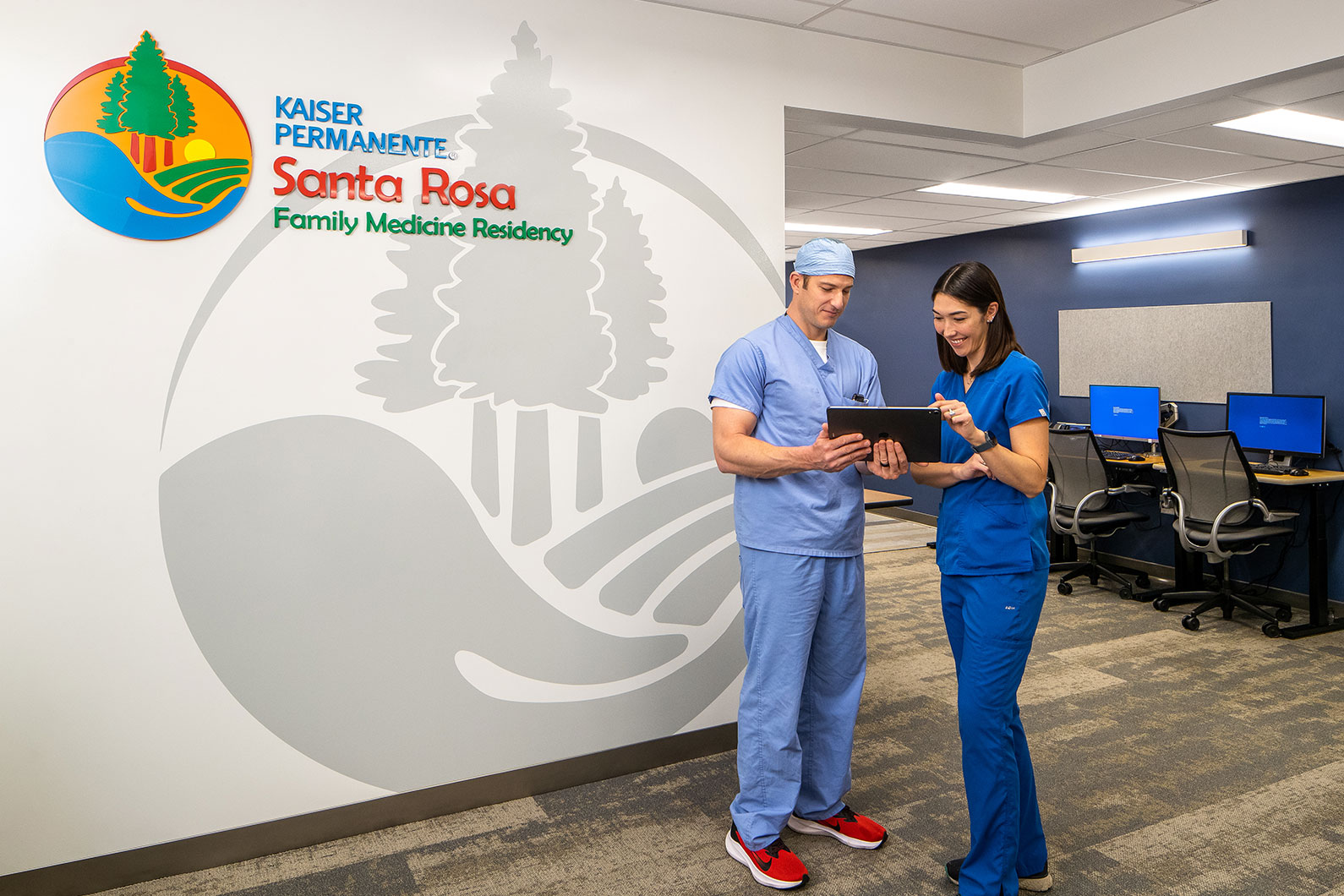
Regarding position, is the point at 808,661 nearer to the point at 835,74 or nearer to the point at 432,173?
the point at 432,173

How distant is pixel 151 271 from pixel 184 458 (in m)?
0.46

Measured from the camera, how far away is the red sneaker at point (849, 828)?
2.45 metres

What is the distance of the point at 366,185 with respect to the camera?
250cm

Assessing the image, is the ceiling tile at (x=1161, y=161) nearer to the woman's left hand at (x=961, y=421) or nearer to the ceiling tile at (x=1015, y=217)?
the ceiling tile at (x=1015, y=217)

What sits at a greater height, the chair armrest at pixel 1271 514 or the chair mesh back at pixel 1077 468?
the chair mesh back at pixel 1077 468

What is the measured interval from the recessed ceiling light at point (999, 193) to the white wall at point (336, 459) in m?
2.19

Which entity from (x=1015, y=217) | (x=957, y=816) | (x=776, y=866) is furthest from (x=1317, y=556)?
(x=776, y=866)

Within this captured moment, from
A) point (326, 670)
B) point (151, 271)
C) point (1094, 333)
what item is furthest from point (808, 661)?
point (1094, 333)

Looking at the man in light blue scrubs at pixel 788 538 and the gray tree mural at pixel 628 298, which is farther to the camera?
the gray tree mural at pixel 628 298

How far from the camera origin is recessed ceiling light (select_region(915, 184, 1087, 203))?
5078mm

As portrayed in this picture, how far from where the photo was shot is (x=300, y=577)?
2475 millimetres

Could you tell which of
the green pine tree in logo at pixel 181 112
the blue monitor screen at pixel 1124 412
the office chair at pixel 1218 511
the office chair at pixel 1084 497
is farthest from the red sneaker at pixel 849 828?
the blue monitor screen at pixel 1124 412

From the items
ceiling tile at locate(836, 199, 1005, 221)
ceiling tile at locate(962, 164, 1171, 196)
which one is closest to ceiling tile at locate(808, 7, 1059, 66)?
ceiling tile at locate(962, 164, 1171, 196)

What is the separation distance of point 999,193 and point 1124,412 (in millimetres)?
1701
